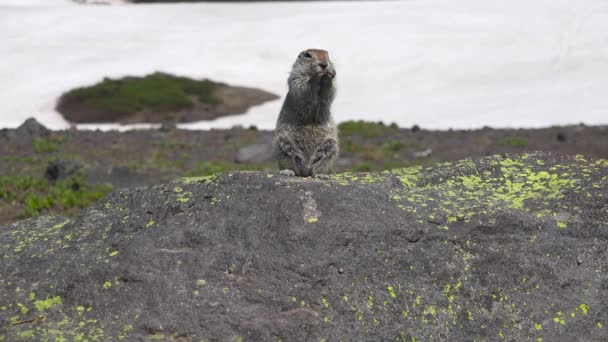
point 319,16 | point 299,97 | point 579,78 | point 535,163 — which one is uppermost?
point 319,16

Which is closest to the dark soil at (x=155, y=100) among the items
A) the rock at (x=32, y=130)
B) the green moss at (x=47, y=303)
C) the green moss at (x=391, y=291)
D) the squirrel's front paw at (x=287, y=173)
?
the rock at (x=32, y=130)

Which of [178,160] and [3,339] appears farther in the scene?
[178,160]

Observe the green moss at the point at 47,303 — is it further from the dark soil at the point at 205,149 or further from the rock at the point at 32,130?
the rock at the point at 32,130

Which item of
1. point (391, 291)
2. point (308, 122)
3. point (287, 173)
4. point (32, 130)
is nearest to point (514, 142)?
point (32, 130)

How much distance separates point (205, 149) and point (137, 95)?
31369 mm

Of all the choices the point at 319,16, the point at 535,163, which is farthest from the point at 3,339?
the point at 319,16

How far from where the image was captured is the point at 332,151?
1130 centimetres

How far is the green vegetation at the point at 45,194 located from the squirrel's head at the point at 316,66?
15237 millimetres

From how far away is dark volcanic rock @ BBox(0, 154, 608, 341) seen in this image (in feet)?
24.4

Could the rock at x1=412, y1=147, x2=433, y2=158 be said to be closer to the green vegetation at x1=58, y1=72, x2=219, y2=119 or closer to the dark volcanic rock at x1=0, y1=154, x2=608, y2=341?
the dark volcanic rock at x1=0, y1=154, x2=608, y2=341

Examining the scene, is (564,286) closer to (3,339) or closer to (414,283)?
(414,283)

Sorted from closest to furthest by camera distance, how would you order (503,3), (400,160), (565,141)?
(400,160)
(565,141)
(503,3)

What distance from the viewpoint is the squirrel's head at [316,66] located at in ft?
36.3

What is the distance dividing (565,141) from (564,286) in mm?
30386
